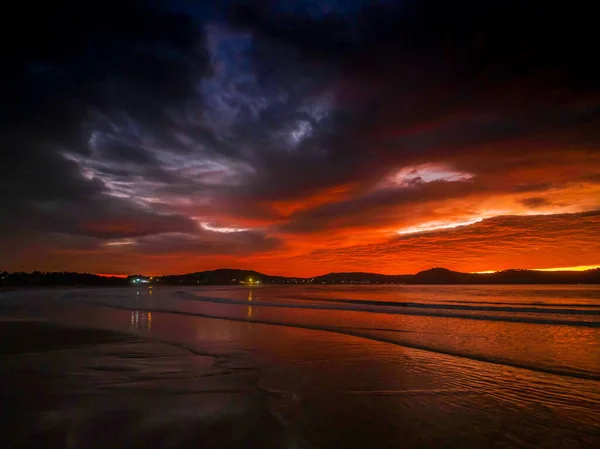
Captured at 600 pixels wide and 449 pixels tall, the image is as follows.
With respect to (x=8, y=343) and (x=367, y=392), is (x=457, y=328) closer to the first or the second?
(x=367, y=392)

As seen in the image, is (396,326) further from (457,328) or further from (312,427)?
(312,427)

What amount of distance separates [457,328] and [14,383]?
1902cm

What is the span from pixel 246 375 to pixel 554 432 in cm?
674

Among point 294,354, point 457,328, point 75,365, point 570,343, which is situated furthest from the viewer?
point 457,328

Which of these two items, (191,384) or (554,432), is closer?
(554,432)

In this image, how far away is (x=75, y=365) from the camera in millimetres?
10555

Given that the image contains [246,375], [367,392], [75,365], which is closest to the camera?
[367,392]

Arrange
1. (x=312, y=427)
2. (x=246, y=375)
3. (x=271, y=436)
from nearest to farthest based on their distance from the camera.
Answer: (x=271, y=436)
(x=312, y=427)
(x=246, y=375)

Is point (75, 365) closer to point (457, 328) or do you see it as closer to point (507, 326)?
point (457, 328)

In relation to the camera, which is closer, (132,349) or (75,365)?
(75,365)

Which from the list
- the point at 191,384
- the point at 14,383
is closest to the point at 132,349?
the point at 14,383

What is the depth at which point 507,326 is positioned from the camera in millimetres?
20922

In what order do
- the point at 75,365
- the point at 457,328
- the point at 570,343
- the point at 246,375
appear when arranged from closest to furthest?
the point at 246,375, the point at 75,365, the point at 570,343, the point at 457,328

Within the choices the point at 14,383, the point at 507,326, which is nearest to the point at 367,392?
the point at 14,383
